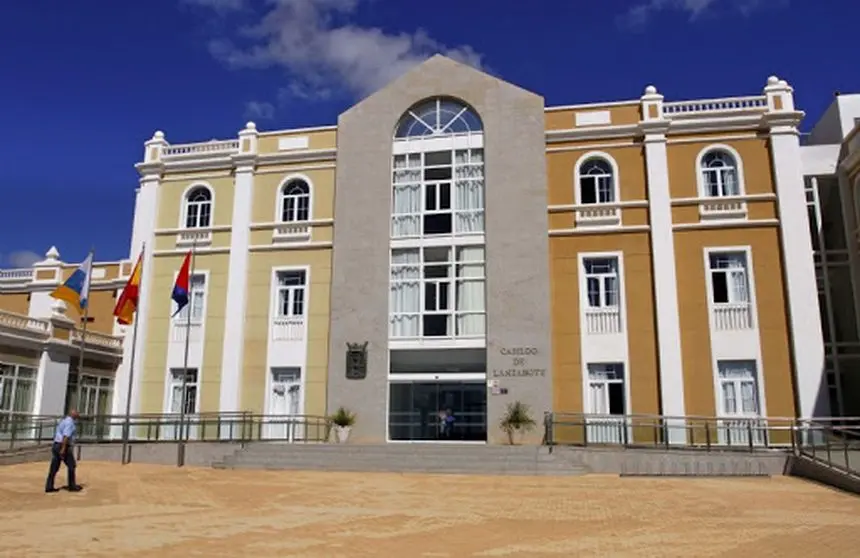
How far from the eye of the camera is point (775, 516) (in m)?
10.9

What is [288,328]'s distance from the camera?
982 inches

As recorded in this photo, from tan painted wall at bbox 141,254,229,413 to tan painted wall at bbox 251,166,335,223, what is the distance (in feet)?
6.79

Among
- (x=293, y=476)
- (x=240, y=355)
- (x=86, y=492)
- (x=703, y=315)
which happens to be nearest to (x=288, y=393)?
(x=240, y=355)

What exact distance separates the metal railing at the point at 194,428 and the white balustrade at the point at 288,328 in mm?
2636

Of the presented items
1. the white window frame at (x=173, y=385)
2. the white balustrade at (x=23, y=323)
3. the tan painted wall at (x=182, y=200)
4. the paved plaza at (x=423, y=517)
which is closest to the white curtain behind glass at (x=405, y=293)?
the tan painted wall at (x=182, y=200)

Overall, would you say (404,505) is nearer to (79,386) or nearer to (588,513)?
(588,513)

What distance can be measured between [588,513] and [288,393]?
15.2 meters

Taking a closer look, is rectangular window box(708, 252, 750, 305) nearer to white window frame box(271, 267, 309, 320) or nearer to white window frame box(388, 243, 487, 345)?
white window frame box(388, 243, 487, 345)

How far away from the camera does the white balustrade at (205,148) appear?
89.4 feet

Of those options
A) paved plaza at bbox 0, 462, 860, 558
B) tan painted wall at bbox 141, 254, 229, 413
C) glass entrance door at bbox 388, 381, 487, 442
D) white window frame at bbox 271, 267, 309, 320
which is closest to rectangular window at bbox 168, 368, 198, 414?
tan painted wall at bbox 141, 254, 229, 413

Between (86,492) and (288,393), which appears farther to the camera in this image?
(288,393)

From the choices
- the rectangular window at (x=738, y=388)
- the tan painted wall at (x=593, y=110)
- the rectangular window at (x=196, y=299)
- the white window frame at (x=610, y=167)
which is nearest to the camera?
the rectangular window at (x=738, y=388)

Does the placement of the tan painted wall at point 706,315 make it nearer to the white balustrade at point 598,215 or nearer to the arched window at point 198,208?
the white balustrade at point 598,215

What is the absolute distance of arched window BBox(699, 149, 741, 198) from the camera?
23094 millimetres
